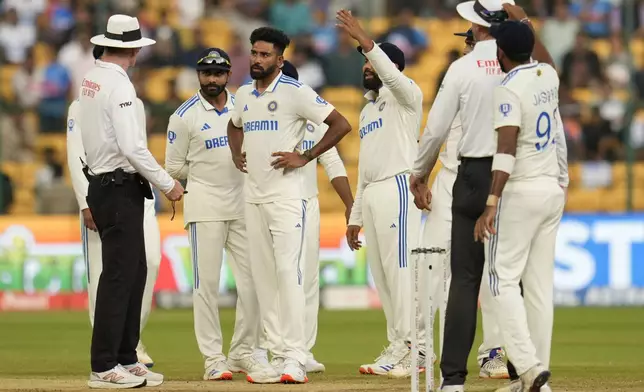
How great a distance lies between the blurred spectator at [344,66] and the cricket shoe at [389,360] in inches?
432

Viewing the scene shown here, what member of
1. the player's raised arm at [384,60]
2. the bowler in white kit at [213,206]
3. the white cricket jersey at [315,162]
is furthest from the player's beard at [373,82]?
the bowler in white kit at [213,206]

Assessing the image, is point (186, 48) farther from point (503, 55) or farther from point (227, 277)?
point (503, 55)

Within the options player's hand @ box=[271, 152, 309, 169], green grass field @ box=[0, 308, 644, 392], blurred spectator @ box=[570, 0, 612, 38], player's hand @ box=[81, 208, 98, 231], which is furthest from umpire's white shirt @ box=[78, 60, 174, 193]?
blurred spectator @ box=[570, 0, 612, 38]

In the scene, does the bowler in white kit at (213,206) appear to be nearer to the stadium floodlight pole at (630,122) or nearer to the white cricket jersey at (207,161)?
the white cricket jersey at (207,161)

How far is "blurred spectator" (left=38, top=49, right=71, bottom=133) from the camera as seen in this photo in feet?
67.7

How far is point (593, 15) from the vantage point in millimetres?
22688

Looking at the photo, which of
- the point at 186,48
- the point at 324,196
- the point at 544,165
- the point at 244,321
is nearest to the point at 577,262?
the point at 324,196

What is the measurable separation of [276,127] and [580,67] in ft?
42.1

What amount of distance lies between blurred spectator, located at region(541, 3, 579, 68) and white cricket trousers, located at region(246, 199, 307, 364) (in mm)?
12854

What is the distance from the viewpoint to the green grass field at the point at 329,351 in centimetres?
950

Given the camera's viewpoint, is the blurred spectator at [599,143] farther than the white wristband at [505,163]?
Yes

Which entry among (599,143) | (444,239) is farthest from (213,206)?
(599,143)

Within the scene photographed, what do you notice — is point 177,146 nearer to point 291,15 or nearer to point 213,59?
point 213,59

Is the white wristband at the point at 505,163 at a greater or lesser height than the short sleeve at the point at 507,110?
lesser
